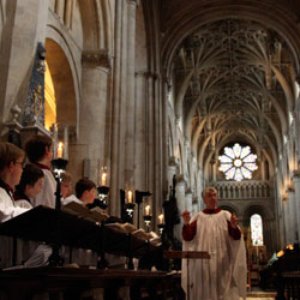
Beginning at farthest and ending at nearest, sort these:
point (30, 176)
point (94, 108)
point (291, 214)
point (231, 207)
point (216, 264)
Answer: point (231, 207) < point (291, 214) < point (94, 108) < point (216, 264) < point (30, 176)

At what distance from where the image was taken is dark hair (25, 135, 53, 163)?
4.48 m

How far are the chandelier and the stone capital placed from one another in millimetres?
31226

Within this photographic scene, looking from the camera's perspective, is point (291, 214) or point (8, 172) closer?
point (8, 172)

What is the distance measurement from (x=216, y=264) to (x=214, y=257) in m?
0.09

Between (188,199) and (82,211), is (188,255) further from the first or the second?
(188,199)

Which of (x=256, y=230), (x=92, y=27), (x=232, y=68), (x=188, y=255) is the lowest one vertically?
(x=188, y=255)

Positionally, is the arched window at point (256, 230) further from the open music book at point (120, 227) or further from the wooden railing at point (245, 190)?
the open music book at point (120, 227)

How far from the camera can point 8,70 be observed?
6.24 m

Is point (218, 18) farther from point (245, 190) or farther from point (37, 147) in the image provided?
point (245, 190)

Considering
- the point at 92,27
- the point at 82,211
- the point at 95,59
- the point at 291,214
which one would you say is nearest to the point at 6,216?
the point at 82,211

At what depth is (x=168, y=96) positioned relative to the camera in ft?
77.5

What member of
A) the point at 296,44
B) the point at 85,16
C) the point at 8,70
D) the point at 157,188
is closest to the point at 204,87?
the point at 296,44

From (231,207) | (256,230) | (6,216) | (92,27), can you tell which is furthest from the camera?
(231,207)

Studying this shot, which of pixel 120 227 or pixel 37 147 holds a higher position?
pixel 37 147
